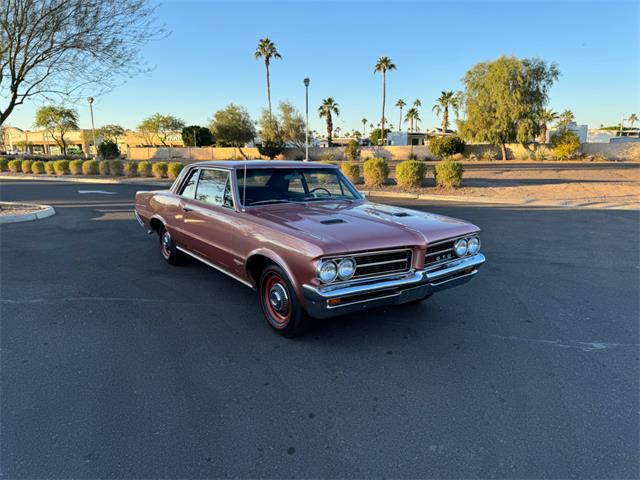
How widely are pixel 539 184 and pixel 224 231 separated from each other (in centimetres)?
1657

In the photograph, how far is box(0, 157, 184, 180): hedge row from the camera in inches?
886

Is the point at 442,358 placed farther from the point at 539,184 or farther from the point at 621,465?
the point at 539,184

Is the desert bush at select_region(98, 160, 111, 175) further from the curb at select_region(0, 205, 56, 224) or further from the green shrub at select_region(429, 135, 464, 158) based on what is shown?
the green shrub at select_region(429, 135, 464, 158)

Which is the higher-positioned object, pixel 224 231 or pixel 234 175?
pixel 234 175

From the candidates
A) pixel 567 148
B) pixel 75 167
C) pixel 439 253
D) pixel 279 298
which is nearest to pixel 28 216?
pixel 279 298

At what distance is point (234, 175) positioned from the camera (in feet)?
14.7

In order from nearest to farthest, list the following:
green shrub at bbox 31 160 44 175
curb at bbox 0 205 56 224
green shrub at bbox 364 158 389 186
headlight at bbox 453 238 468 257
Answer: headlight at bbox 453 238 468 257
curb at bbox 0 205 56 224
green shrub at bbox 364 158 389 186
green shrub at bbox 31 160 44 175

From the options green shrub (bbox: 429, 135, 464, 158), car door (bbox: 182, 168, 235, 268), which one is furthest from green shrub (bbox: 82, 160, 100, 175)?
green shrub (bbox: 429, 135, 464, 158)

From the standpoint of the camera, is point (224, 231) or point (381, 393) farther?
point (224, 231)

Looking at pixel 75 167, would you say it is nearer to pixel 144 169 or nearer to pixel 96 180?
pixel 96 180

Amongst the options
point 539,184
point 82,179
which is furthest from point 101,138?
point 539,184

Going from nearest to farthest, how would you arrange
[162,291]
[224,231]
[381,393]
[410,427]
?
[410,427] < [381,393] < [224,231] < [162,291]

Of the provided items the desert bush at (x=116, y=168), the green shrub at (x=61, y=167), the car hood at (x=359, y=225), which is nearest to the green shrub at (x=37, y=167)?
the green shrub at (x=61, y=167)

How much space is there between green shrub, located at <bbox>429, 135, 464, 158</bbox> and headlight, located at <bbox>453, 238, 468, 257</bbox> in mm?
39938
